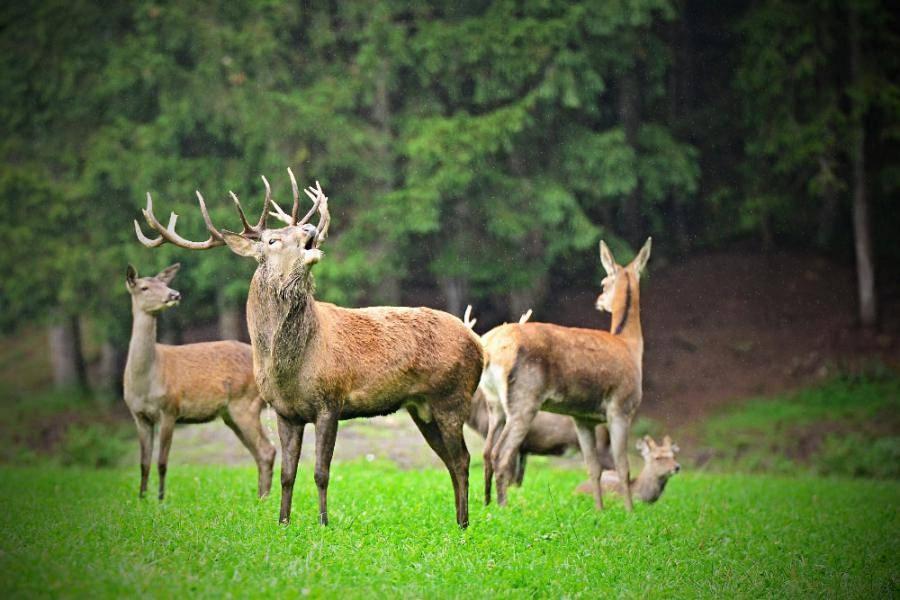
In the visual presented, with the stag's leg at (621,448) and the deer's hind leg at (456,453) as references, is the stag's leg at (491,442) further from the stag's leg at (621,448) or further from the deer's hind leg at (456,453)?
the deer's hind leg at (456,453)

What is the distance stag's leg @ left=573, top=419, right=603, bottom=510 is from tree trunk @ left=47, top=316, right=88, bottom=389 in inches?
528

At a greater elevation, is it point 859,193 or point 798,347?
point 859,193

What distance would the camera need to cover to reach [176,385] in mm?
10656

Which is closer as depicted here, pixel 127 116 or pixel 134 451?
pixel 134 451

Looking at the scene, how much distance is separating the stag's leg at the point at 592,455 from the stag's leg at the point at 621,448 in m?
0.21

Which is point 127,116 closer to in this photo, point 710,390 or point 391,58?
point 391,58

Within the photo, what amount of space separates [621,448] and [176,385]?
14.0ft

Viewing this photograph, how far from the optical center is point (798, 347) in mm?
20188

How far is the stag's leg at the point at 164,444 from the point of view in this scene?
33.0ft

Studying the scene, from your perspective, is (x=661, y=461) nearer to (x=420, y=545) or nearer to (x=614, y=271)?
(x=614, y=271)

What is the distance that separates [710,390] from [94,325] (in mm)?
11049

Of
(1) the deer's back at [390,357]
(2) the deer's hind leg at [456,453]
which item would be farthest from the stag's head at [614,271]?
(2) the deer's hind leg at [456,453]

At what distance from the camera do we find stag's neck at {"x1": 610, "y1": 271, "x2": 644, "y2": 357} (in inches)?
440

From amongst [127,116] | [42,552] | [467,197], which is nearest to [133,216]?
[127,116]
